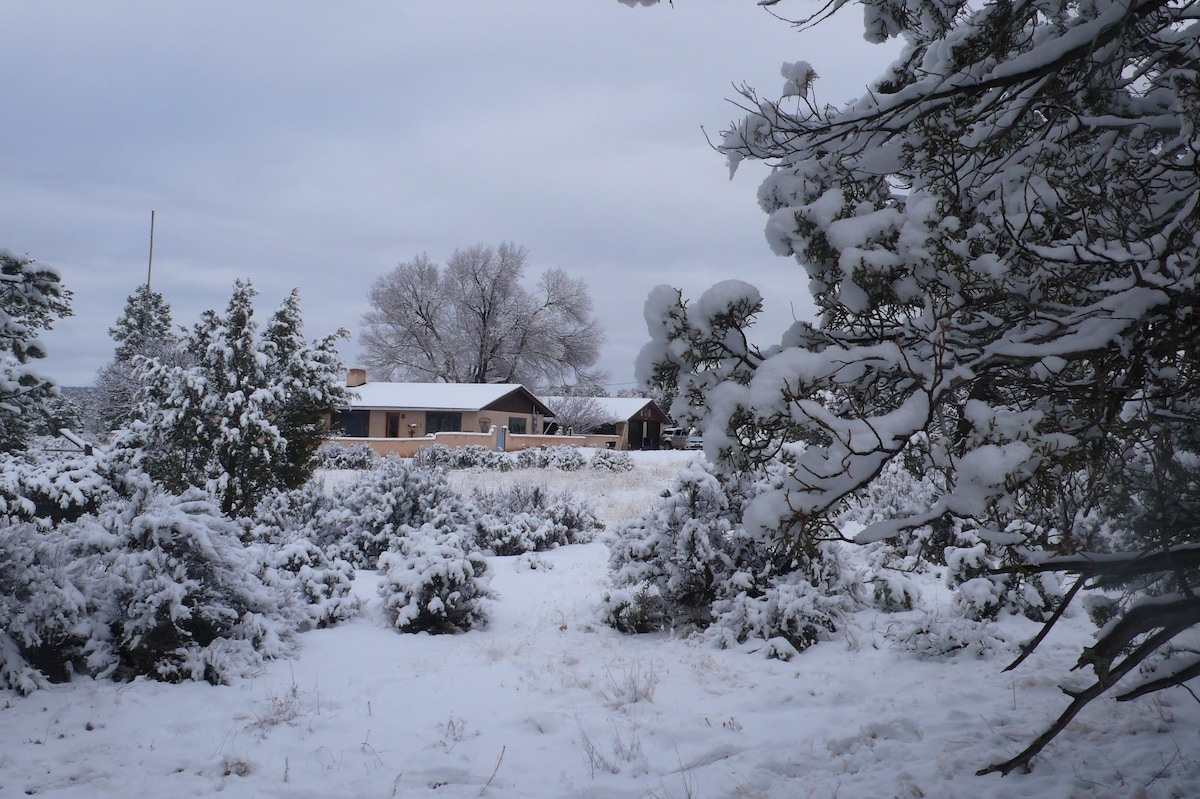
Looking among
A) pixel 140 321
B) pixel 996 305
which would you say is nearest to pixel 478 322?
pixel 140 321

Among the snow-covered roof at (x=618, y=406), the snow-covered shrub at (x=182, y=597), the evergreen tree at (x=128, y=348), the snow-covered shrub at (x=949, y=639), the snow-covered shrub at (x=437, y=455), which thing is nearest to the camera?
the snow-covered shrub at (x=182, y=597)

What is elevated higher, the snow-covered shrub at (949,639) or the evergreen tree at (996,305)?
the evergreen tree at (996,305)

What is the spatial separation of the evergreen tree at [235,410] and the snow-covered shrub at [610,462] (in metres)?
17.0

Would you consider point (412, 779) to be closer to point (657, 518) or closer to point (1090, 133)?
point (657, 518)

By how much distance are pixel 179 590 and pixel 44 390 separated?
5.56 ft

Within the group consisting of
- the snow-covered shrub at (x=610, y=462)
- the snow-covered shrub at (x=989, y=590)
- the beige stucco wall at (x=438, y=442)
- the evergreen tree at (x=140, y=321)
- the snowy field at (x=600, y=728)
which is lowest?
the snowy field at (x=600, y=728)

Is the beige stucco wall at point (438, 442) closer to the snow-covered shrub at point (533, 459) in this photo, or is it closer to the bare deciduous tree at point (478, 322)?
the snow-covered shrub at point (533, 459)

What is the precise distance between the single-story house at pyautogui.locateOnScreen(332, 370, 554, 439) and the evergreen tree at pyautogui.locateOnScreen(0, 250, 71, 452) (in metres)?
32.6

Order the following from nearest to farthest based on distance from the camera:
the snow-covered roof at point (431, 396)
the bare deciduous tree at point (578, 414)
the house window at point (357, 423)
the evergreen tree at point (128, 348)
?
1. the evergreen tree at point (128, 348)
2. the snow-covered roof at point (431, 396)
3. the house window at point (357, 423)
4. the bare deciduous tree at point (578, 414)

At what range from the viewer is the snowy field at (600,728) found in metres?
3.91

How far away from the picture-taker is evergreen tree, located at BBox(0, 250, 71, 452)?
16.2 feet

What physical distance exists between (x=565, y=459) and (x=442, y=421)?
45.6 feet

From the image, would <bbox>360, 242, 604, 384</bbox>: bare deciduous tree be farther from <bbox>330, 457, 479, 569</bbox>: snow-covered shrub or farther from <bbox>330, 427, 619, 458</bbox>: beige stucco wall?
<bbox>330, 457, 479, 569</bbox>: snow-covered shrub

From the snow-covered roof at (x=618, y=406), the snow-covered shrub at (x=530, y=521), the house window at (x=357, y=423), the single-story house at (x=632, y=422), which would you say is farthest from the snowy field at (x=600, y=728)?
the snow-covered roof at (x=618, y=406)
